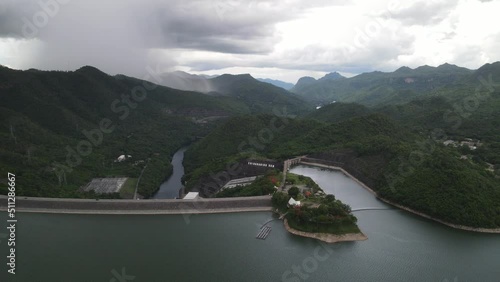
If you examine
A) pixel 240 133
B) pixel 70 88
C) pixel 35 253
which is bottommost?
pixel 35 253

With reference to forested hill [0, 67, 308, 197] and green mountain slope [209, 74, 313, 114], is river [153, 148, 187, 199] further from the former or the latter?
green mountain slope [209, 74, 313, 114]

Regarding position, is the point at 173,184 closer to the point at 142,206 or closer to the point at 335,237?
the point at 142,206

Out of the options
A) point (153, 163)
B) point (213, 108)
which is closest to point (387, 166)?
point (153, 163)

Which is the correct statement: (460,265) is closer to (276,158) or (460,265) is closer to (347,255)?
(347,255)

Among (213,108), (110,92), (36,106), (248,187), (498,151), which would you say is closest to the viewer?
(248,187)

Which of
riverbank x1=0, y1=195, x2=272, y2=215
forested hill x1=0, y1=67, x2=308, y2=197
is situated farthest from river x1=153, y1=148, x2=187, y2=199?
riverbank x1=0, y1=195, x2=272, y2=215

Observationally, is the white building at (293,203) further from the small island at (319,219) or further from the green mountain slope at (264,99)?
the green mountain slope at (264,99)
